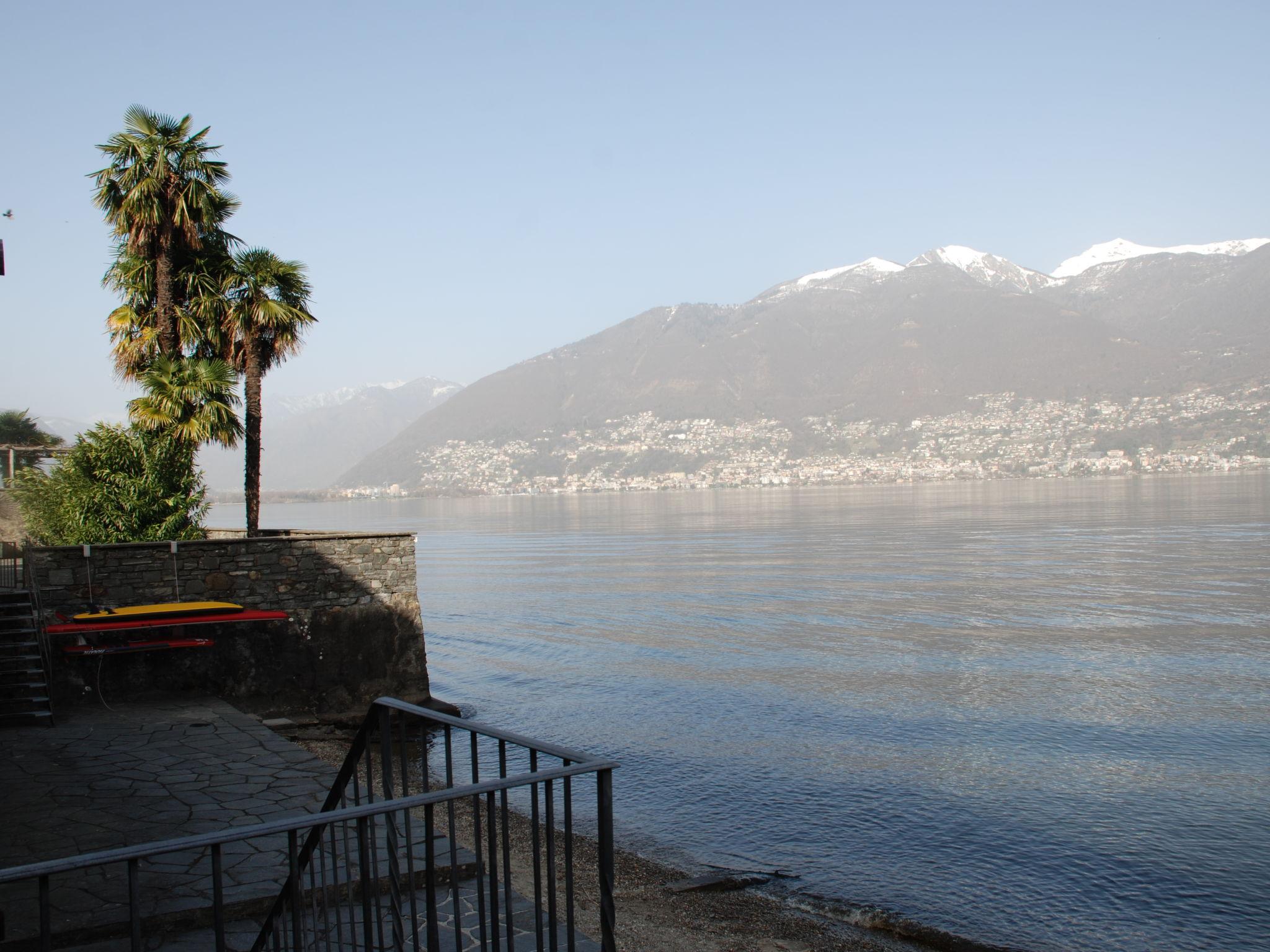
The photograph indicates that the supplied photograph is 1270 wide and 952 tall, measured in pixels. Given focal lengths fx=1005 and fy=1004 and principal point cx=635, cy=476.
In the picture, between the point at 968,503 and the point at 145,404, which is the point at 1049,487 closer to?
the point at 968,503

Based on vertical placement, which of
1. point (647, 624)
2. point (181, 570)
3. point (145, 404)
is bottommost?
point (647, 624)

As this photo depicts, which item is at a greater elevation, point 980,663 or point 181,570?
point 181,570

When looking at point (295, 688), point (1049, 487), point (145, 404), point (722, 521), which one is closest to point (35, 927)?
point (295, 688)

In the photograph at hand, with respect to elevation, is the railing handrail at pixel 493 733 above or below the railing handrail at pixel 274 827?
above

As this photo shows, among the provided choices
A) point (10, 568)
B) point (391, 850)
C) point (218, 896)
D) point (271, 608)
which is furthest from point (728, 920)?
point (10, 568)

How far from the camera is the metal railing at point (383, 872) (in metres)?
3.20

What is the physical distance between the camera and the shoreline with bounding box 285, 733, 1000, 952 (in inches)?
325

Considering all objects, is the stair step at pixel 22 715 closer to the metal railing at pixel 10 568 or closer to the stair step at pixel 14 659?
the stair step at pixel 14 659

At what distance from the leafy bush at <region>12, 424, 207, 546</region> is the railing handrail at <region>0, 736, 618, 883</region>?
1572cm

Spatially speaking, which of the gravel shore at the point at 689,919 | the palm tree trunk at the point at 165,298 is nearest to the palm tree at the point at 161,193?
the palm tree trunk at the point at 165,298

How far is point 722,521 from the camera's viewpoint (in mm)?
89688

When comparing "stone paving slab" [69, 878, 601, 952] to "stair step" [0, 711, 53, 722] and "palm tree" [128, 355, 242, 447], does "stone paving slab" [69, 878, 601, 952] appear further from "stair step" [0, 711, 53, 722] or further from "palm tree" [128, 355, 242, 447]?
"palm tree" [128, 355, 242, 447]

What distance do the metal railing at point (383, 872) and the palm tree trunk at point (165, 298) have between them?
586 inches

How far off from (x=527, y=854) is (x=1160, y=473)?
6959 inches
